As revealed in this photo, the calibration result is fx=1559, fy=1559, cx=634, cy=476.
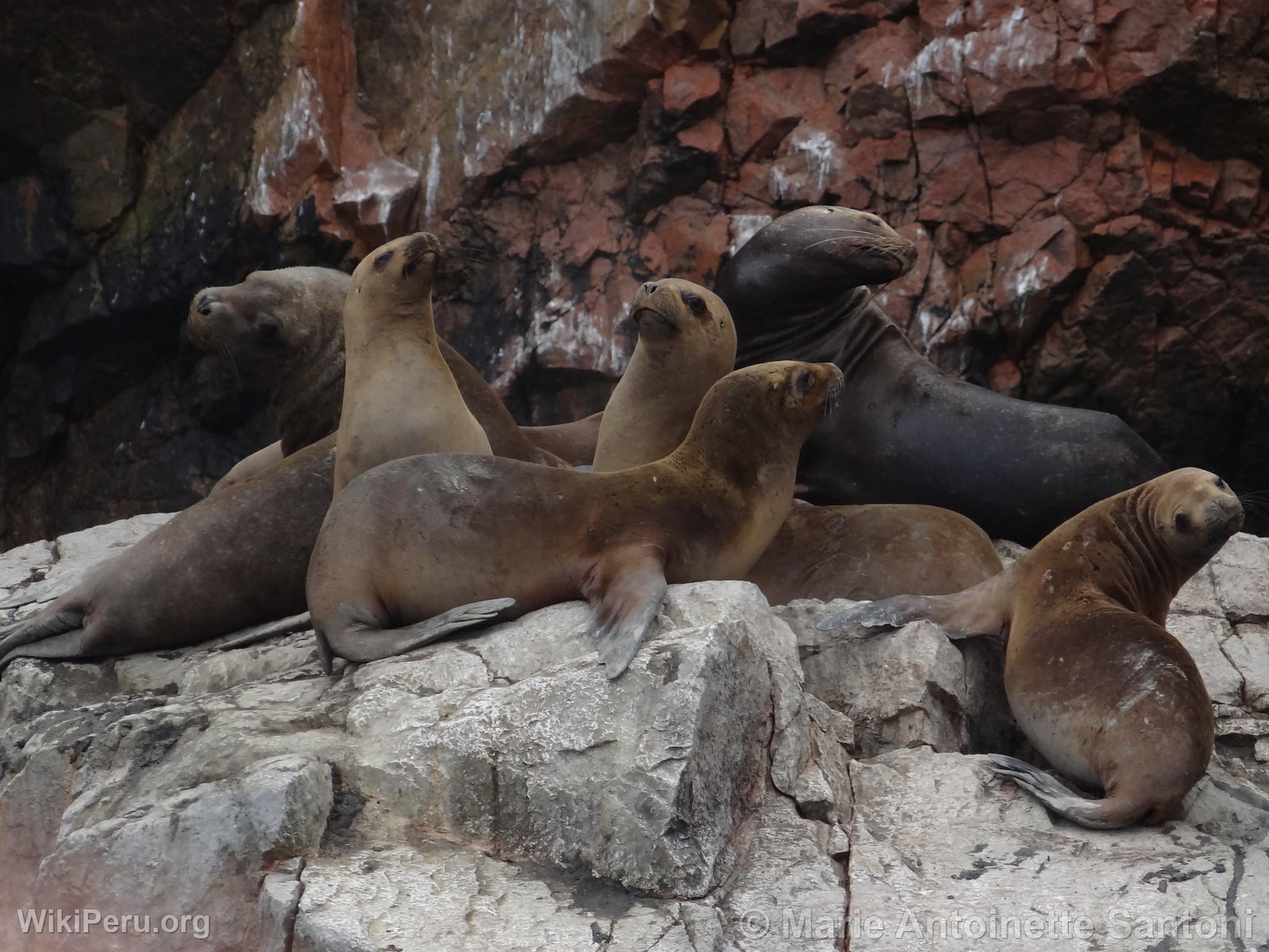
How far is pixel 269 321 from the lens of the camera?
6332 millimetres

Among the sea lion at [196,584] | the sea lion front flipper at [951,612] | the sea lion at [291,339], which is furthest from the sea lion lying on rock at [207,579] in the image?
the sea lion front flipper at [951,612]

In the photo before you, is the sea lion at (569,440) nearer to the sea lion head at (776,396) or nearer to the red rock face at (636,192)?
the sea lion head at (776,396)

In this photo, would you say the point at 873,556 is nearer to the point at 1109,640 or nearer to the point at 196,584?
the point at 1109,640

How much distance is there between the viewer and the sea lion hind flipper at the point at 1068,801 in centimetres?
397

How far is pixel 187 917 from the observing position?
10.9 feet

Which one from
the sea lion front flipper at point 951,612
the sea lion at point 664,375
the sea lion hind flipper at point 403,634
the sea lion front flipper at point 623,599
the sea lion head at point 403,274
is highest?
the sea lion head at point 403,274

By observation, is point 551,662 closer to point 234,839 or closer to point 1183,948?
point 234,839

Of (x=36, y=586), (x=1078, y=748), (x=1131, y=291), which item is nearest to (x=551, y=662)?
(x=1078, y=748)

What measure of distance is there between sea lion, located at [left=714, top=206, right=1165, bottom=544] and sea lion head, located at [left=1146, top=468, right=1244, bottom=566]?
1.51m

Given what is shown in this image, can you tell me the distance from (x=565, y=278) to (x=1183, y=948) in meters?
7.11

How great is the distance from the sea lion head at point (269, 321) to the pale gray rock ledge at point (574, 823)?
2241 millimetres

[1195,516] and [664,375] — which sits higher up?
[664,375]

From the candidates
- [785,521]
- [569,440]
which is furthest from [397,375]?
[569,440]

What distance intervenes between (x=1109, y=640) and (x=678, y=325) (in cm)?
194
